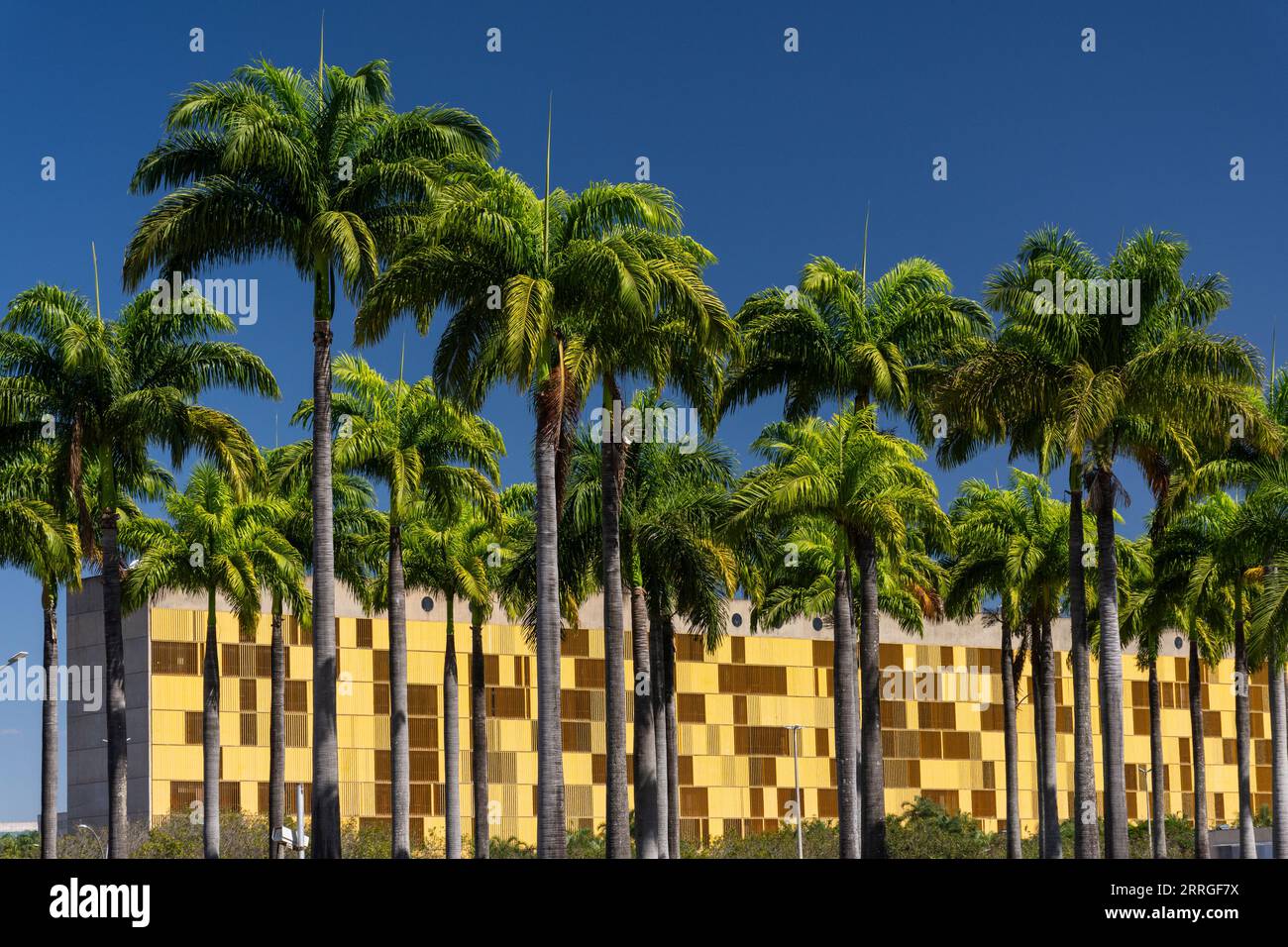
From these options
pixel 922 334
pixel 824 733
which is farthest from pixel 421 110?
pixel 824 733

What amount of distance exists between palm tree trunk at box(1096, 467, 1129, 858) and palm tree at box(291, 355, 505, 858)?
1916 cm

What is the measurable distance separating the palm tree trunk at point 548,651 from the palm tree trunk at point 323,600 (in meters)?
4.44

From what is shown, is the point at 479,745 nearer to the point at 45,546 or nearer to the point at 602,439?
the point at 45,546

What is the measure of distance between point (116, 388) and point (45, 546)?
797 centimetres

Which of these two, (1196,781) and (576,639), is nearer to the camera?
(1196,781)

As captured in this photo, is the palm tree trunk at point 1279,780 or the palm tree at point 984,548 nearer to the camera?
the palm tree trunk at point 1279,780

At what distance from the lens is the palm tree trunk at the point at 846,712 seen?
46094mm

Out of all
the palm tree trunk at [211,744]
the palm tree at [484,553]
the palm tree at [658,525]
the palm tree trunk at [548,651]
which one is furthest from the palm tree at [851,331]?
the palm tree trunk at [211,744]

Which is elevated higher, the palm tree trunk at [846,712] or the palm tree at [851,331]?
the palm tree at [851,331]

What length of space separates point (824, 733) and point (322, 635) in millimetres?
64750

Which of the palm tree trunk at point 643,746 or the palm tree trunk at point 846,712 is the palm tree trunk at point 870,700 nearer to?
the palm tree trunk at point 846,712

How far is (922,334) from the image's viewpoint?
47219mm

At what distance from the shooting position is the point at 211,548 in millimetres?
57125
